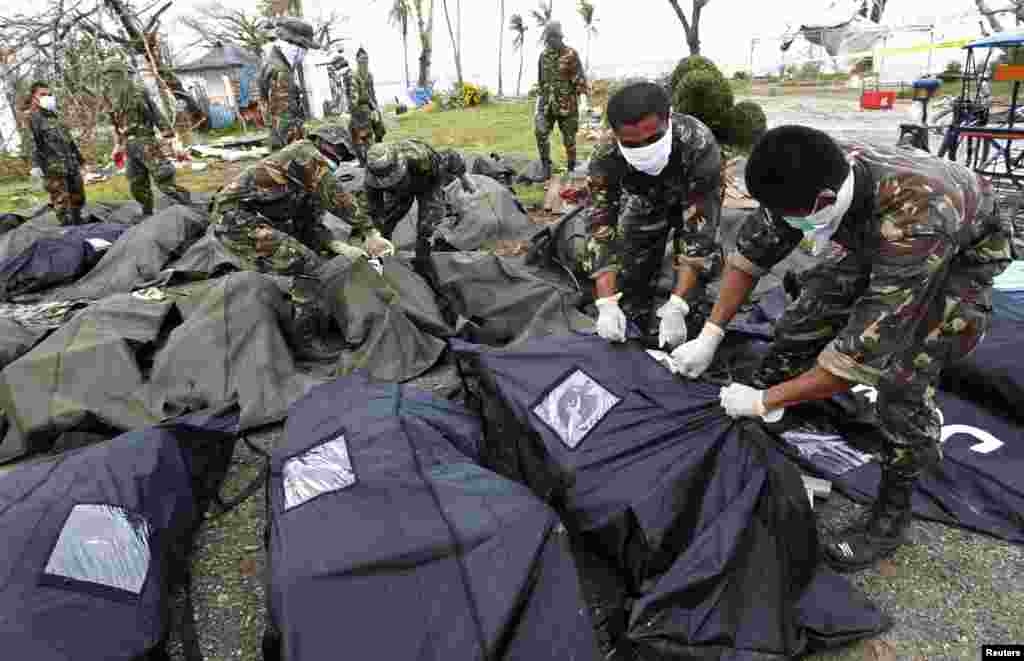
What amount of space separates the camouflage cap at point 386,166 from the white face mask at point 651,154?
6.85ft

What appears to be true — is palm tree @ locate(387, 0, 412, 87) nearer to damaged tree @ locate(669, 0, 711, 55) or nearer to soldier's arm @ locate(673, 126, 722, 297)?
damaged tree @ locate(669, 0, 711, 55)

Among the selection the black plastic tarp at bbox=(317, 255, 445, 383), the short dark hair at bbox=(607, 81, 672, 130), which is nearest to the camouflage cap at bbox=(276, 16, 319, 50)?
the black plastic tarp at bbox=(317, 255, 445, 383)

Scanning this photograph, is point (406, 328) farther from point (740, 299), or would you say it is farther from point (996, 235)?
point (996, 235)

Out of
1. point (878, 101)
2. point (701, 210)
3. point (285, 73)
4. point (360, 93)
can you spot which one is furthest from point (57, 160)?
point (878, 101)

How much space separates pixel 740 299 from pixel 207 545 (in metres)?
2.06

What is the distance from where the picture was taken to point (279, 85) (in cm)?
625

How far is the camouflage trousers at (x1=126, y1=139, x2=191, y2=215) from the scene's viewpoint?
6270mm

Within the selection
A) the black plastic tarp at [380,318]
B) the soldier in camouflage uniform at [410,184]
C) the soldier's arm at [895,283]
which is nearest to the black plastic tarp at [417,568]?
the soldier's arm at [895,283]

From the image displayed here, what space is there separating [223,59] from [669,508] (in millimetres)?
28995

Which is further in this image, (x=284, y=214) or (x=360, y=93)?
(x=360, y=93)

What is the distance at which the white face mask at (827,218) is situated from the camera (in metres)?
1.57

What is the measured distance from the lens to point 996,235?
175 centimetres

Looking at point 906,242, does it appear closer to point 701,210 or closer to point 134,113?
point 701,210

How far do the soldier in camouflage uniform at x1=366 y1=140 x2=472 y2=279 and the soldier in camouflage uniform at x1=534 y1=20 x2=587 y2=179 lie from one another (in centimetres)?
288
